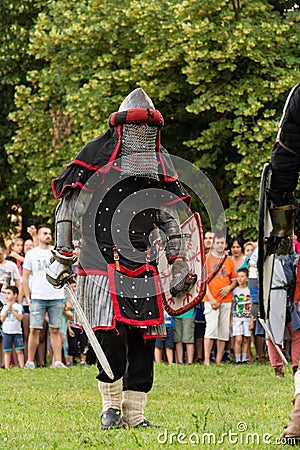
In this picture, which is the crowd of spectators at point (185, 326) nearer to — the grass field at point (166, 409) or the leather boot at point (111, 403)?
the grass field at point (166, 409)

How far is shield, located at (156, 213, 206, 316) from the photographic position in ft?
23.5

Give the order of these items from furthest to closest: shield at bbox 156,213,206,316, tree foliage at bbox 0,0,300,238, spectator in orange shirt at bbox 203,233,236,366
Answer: tree foliage at bbox 0,0,300,238
spectator in orange shirt at bbox 203,233,236,366
shield at bbox 156,213,206,316

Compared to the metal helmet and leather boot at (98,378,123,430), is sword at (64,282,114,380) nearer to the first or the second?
leather boot at (98,378,123,430)

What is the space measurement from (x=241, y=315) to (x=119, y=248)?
7748 millimetres

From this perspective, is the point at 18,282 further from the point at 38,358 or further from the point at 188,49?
the point at 188,49

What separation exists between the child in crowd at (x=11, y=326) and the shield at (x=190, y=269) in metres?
6.79

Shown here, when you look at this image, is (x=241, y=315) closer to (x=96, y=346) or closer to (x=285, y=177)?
(x=96, y=346)

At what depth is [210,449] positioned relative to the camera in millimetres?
5656

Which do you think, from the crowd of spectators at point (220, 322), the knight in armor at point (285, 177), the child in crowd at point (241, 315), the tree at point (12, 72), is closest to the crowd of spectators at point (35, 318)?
the crowd of spectators at point (220, 322)

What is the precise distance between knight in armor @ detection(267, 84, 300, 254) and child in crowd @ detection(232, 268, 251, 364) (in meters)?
8.55

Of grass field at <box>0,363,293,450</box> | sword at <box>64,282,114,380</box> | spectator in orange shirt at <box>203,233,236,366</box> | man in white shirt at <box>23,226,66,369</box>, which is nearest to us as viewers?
grass field at <box>0,363,293,450</box>

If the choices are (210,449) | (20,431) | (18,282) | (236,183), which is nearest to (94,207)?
(20,431)

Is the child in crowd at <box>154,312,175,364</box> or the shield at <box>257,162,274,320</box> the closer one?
the shield at <box>257,162,274,320</box>

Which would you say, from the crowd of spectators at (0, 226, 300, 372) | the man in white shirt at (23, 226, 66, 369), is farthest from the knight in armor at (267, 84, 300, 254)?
the man in white shirt at (23, 226, 66, 369)
